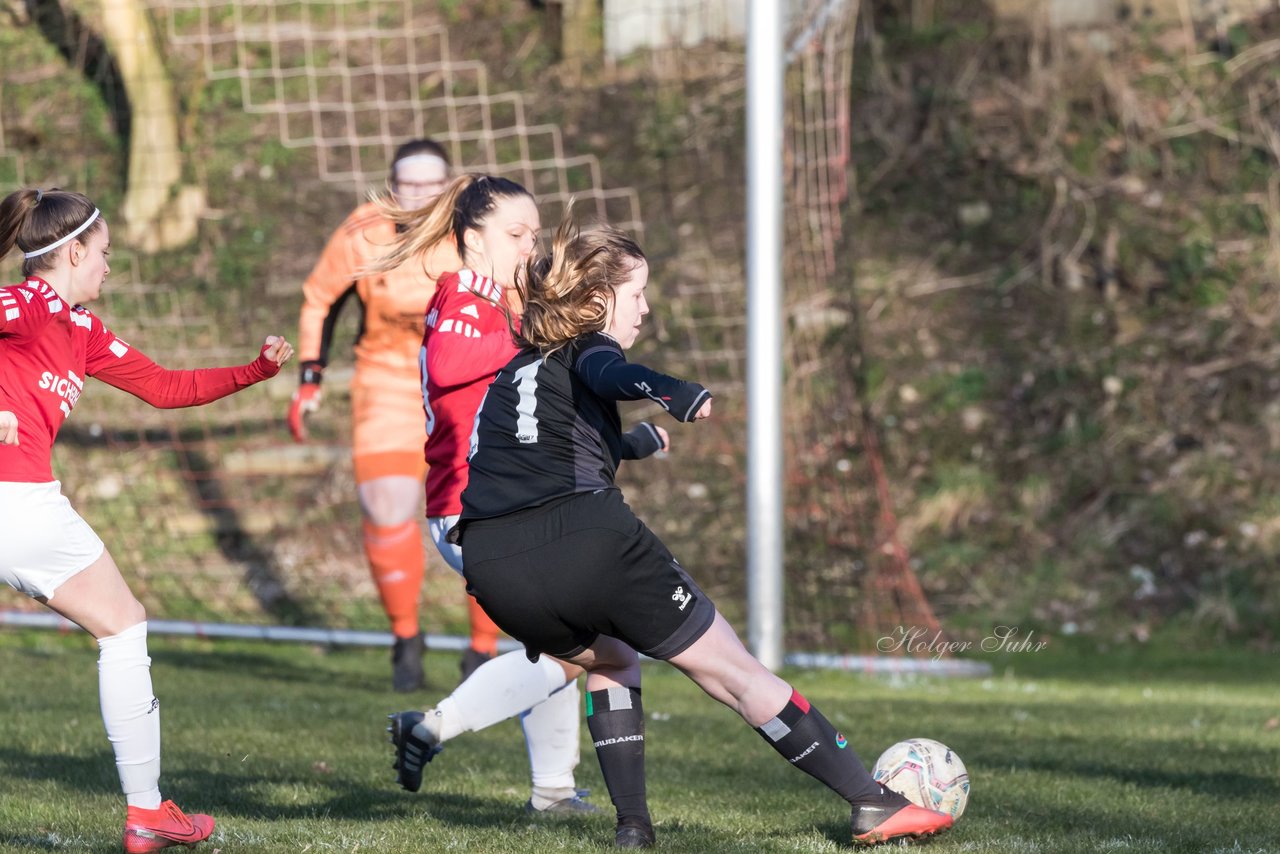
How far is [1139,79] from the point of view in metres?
13.0

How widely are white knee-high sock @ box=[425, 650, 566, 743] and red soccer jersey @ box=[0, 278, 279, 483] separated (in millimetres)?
1020

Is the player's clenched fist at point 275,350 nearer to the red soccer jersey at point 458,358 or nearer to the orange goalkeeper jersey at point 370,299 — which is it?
the red soccer jersey at point 458,358

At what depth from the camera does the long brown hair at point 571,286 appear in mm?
3598

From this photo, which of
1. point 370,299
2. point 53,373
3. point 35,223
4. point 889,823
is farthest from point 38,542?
point 370,299

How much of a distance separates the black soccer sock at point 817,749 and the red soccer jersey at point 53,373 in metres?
1.55

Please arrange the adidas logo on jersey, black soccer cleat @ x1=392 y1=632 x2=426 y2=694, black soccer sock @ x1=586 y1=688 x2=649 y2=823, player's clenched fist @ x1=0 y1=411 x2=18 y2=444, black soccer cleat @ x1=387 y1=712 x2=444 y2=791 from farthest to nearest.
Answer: black soccer cleat @ x1=392 y1=632 x2=426 y2=694, black soccer cleat @ x1=387 y1=712 x2=444 y2=791, black soccer sock @ x1=586 y1=688 x2=649 y2=823, the adidas logo on jersey, player's clenched fist @ x1=0 y1=411 x2=18 y2=444

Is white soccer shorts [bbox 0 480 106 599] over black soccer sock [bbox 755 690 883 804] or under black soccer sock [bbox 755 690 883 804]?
over

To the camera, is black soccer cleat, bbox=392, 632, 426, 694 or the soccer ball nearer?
the soccer ball

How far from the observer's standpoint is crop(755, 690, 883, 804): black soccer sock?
12.0ft

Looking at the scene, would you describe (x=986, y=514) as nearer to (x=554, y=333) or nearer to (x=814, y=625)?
(x=814, y=625)

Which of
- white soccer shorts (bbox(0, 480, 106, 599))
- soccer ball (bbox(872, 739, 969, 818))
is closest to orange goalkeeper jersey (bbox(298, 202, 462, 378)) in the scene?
white soccer shorts (bbox(0, 480, 106, 599))

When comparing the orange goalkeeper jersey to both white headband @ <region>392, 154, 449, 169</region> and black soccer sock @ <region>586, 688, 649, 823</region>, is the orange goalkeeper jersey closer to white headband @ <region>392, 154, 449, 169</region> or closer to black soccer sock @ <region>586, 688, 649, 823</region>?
white headband @ <region>392, 154, 449, 169</region>

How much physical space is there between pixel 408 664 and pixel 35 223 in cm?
354

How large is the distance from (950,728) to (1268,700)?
2196mm
